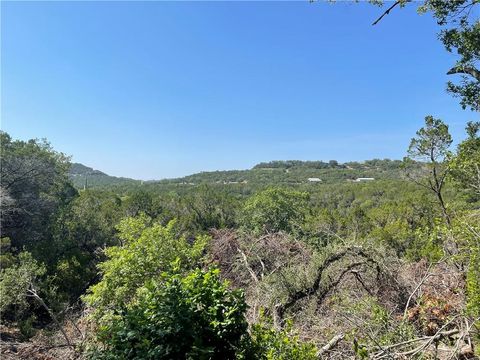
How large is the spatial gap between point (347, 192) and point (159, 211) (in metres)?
30.8

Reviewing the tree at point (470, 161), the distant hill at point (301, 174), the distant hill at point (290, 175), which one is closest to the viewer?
the tree at point (470, 161)

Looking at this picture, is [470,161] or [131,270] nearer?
[470,161]

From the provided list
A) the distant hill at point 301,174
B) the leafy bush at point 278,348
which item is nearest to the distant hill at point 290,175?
the distant hill at point 301,174

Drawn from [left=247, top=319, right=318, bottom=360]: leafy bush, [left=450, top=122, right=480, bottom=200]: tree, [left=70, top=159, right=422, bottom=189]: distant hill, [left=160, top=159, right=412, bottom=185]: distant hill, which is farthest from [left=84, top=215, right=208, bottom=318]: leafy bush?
[left=160, top=159, right=412, bottom=185]: distant hill

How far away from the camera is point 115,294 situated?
348 inches

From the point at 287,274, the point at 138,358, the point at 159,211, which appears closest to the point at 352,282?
the point at 287,274

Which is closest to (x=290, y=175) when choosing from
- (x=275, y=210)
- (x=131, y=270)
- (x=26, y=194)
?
(x=275, y=210)

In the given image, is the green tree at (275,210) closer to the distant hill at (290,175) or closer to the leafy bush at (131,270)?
the leafy bush at (131,270)

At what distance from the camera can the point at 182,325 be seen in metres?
3.66

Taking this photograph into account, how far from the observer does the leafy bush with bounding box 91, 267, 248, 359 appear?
11.4 ft

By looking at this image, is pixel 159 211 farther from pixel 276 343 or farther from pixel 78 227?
pixel 276 343

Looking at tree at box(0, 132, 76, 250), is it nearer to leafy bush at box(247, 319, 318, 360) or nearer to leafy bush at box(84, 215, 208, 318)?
leafy bush at box(84, 215, 208, 318)

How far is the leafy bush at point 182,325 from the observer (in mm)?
3479

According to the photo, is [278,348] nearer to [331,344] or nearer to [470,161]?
[331,344]
